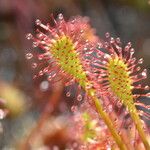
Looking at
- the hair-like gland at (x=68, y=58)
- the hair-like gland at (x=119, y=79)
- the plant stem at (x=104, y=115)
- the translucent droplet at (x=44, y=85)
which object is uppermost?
the translucent droplet at (x=44, y=85)

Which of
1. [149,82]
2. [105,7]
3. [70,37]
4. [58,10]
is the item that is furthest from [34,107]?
[70,37]

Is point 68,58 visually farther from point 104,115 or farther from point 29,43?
point 29,43

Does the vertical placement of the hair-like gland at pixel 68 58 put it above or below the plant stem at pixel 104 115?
above

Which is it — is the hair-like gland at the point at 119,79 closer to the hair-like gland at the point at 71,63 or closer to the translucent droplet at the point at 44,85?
the hair-like gland at the point at 71,63

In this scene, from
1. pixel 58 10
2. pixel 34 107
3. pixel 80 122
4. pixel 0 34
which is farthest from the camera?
pixel 58 10

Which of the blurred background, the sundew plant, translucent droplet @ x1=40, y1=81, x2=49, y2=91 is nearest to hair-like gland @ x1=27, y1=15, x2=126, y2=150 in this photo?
the sundew plant

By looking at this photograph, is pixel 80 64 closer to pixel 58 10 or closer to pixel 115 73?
pixel 115 73

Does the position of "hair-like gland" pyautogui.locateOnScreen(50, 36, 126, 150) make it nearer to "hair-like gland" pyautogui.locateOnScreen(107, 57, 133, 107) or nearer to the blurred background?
"hair-like gland" pyautogui.locateOnScreen(107, 57, 133, 107)

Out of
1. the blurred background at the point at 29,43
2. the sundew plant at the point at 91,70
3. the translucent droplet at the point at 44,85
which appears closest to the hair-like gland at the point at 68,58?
the sundew plant at the point at 91,70
